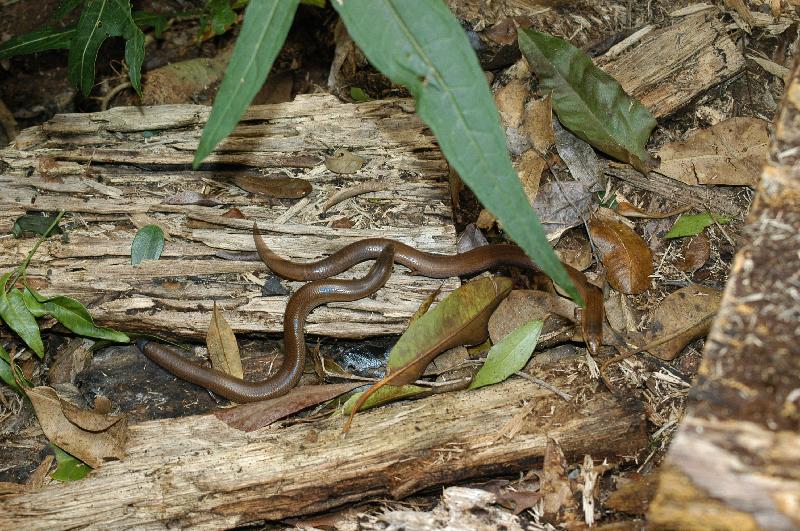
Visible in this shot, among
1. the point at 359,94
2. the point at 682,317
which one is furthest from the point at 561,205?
the point at 359,94

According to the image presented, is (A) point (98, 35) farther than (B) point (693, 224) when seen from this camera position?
Yes

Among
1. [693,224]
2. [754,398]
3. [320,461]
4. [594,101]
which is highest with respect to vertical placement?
[594,101]

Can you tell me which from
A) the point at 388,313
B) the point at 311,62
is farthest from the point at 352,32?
the point at 311,62

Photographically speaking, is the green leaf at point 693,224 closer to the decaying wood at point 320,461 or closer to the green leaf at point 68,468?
the decaying wood at point 320,461

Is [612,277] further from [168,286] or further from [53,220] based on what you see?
[53,220]

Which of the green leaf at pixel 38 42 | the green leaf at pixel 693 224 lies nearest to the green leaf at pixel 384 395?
the green leaf at pixel 693 224

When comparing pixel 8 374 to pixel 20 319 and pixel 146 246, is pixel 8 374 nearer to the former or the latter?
pixel 20 319
